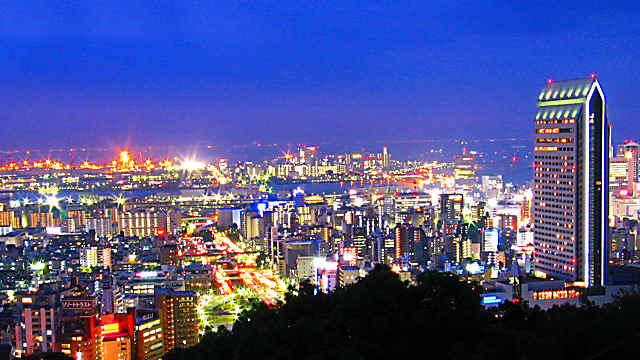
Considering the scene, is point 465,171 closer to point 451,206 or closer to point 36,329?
point 451,206

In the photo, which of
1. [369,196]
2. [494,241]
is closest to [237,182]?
[369,196]

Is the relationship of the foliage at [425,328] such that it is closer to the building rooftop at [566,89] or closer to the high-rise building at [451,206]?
the building rooftop at [566,89]

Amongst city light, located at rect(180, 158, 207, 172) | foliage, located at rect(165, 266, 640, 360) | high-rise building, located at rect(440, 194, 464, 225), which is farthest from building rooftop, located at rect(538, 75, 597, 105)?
city light, located at rect(180, 158, 207, 172)

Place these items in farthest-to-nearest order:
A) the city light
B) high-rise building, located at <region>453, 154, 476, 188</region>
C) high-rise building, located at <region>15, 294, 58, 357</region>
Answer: the city light → high-rise building, located at <region>453, 154, 476, 188</region> → high-rise building, located at <region>15, 294, 58, 357</region>

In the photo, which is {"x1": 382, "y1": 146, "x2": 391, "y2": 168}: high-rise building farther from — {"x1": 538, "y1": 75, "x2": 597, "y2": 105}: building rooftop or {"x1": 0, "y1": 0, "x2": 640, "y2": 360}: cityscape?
{"x1": 538, "y1": 75, "x2": 597, "y2": 105}: building rooftop

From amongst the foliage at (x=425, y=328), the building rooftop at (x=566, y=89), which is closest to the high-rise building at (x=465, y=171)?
the building rooftop at (x=566, y=89)

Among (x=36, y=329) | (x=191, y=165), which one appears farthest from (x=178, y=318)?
(x=191, y=165)
